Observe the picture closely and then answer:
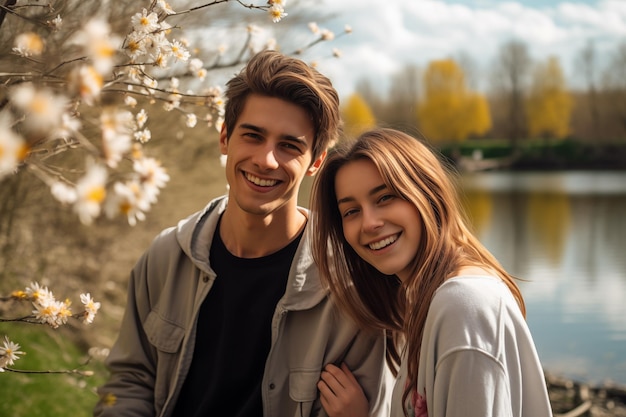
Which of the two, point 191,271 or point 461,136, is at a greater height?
point 461,136

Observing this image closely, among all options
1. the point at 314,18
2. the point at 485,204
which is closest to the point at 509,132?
the point at 485,204

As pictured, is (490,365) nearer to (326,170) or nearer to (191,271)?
(326,170)

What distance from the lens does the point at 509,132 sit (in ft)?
165

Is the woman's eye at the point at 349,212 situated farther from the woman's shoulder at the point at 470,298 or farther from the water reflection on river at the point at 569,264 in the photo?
the water reflection on river at the point at 569,264

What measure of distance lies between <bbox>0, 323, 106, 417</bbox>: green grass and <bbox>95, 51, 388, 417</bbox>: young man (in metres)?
1.94

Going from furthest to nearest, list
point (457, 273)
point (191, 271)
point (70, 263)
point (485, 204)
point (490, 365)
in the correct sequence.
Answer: point (485, 204) → point (70, 263) → point (191, 271) → point (457, 273) → point (490, 365)

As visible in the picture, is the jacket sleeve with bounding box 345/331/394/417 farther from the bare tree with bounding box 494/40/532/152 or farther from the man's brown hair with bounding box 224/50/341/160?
the bare tree with bounding box 494/40/532/152

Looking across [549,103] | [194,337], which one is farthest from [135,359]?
[549,103]

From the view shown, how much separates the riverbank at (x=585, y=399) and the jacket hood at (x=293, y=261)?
170 inches

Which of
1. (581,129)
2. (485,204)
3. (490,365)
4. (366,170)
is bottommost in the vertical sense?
(490,365)

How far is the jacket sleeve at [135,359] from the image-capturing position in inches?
Answer: 104

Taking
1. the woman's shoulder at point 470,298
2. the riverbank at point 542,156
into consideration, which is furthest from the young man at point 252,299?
the riverbank at point 542,156

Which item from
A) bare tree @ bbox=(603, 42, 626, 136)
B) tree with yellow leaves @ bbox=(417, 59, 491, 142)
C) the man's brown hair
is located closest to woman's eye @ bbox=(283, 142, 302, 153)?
the man's brown hair

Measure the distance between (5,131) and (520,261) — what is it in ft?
42.8
